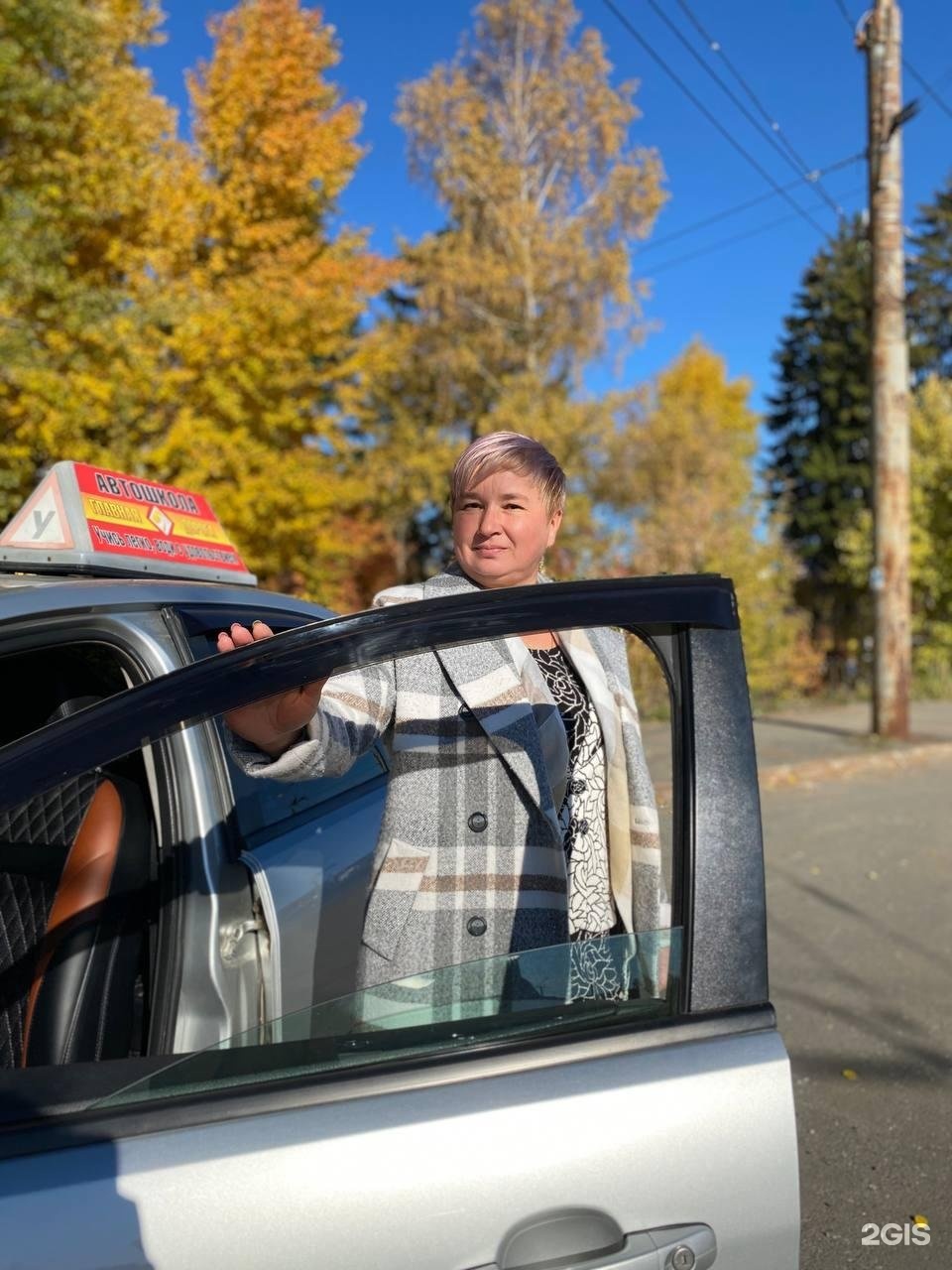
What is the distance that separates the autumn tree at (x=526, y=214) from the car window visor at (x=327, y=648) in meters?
20.4

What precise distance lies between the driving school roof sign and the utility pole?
9.60 metres

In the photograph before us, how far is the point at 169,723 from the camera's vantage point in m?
1.29

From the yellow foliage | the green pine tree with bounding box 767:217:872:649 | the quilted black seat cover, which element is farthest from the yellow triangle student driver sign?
the green pine tree with bounding box 767:217:872:649

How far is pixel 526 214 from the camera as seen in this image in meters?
21.7

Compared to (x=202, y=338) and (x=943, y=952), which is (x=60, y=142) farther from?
(x=943, y=952)

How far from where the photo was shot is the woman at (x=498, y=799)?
1.62m

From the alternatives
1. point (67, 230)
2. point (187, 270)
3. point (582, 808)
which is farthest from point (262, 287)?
point (582, 808)

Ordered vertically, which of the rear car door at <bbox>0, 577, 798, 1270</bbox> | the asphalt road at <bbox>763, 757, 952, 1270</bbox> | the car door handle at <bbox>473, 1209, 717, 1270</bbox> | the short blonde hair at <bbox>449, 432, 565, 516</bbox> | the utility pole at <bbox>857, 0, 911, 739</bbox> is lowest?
the asphalt road at <bbox>763, 757, 952, 1270</bbox>

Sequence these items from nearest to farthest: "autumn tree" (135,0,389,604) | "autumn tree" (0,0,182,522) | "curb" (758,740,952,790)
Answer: "curb" (758,740,952,790)
"autumn tree" (0,0,182,522)
"autumn tree" (135,0,389,604)

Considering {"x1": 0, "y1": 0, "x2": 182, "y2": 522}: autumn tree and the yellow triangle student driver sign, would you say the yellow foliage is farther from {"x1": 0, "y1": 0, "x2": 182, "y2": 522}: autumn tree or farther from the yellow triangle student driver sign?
the yellow triangle student driver sign

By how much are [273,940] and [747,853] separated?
3.38 feet

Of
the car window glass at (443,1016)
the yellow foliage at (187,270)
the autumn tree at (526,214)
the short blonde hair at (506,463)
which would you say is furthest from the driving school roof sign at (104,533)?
the autumn tree at (526,214)

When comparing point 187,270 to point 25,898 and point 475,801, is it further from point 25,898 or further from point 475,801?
point 475,801

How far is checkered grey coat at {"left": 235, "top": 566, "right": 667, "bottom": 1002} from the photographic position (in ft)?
5.32
